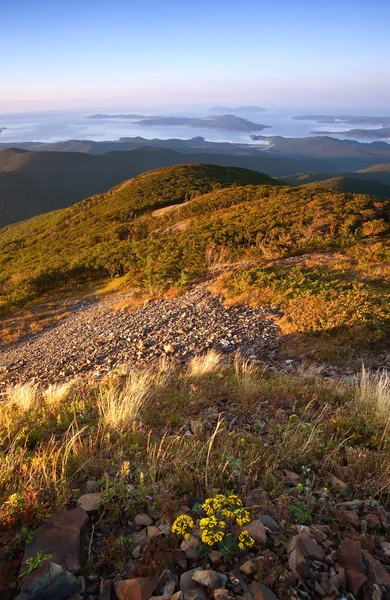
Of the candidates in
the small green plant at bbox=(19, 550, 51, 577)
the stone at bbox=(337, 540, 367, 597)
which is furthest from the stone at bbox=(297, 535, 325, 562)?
the small green plant at bbox=(19, 550, 51, 577)

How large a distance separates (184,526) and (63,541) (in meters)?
0.76

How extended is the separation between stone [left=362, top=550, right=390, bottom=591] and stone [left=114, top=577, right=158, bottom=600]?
126cm

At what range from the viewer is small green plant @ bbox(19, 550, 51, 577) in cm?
200

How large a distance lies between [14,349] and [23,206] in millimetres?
145572

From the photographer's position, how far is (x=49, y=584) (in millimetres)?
1947

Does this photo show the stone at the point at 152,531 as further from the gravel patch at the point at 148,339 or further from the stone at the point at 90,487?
the gravel patch at the point at 148,339

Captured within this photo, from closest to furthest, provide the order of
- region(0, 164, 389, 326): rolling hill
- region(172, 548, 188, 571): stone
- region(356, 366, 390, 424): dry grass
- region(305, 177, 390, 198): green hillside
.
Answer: region(172, 548, 188, 571): stone < region(356, 366, 390, 424): dry grass < region(0, 164, 389, 326): rolling hill < region(305, 177, 390, 198): green hillside

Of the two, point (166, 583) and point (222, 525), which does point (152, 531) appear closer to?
point (166, 583)

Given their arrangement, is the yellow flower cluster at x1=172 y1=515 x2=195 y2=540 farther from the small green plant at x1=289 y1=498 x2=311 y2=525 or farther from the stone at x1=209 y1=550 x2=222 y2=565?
the small green plant at x1=289 y1=498 x2=311 y2=525

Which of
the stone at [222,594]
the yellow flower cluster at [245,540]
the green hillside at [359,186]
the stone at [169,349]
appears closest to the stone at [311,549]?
the yellow flower cluster at [245,540]

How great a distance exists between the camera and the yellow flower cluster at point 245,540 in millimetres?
2135

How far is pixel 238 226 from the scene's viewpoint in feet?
70.9

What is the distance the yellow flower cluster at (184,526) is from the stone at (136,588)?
0.31m

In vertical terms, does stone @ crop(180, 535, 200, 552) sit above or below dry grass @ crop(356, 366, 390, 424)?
above
